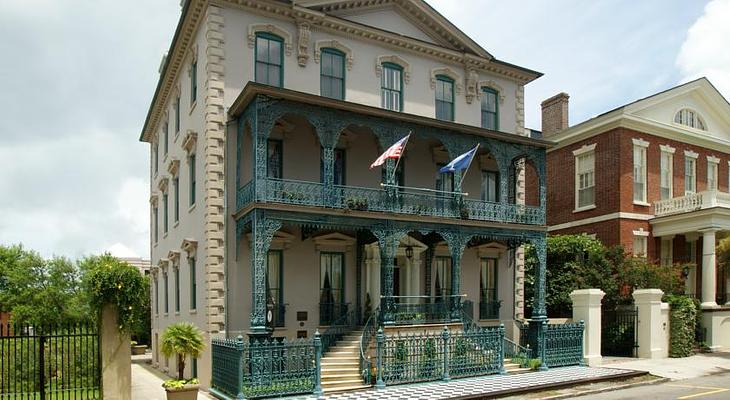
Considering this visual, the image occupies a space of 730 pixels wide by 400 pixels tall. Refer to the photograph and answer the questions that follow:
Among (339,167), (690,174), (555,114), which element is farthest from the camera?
(555,114)

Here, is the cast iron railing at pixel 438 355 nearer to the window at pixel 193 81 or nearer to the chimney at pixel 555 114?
the window at pixel 193 81

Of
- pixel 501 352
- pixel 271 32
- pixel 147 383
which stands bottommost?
pixel 147 383

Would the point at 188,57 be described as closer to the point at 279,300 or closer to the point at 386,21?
the point at 386,21

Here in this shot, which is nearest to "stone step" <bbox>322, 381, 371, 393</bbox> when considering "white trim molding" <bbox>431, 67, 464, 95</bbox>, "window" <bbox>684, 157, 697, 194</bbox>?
"white trim molding" <bbox>431, 67, 464, 95</bbox>

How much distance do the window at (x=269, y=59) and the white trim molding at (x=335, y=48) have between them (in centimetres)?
120

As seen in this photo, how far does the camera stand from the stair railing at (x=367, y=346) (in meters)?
16.6

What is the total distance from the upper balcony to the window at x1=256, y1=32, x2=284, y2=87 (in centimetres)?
144

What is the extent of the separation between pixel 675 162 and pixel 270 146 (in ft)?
68.3

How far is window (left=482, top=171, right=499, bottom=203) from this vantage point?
2391cm

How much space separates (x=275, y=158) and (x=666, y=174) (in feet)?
65.8

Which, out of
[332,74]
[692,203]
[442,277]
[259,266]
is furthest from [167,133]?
[692,203]

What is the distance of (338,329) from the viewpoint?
19.2 m

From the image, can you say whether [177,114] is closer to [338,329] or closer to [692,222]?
[338,329]

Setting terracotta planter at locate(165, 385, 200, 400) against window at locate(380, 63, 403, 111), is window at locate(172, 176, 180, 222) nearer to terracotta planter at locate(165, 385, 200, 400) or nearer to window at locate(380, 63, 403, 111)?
window at locate(380, 63, 403, 111)
